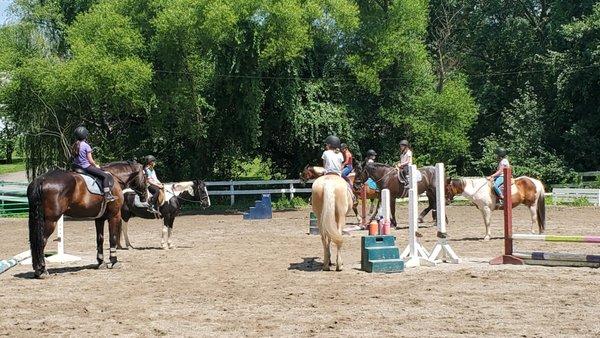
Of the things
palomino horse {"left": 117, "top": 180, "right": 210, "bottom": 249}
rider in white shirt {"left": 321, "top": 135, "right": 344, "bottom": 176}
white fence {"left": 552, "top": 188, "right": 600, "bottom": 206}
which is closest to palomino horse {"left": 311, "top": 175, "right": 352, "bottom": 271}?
rider in white shirt {"left": 321, "top": 135, "right": 344, "bottom": 176}

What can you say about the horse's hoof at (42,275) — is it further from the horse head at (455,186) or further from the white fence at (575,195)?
the white fence at (575,195)

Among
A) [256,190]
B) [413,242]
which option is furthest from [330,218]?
[256,190]

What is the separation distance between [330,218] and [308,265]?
135cm

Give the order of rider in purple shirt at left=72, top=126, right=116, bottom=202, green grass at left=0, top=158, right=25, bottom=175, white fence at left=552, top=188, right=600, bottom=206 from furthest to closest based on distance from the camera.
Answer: green grass at left=0, top=158, right=25, bottom=175 → white fence at left=552, top=188, right=600, bottom=206 → rider in purple shirt at left=72, top=126, right=116, bottom=202

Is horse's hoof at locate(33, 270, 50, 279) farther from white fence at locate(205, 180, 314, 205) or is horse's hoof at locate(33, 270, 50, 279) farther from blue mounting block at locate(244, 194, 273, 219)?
white fence at locate(205, 180, 314, 205)

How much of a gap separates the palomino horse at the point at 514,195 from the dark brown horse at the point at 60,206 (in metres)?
8.82

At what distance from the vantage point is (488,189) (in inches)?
694

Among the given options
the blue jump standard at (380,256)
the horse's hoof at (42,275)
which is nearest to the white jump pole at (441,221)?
the blue jump standard at (380,256)

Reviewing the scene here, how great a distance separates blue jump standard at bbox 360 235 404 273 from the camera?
11.9m

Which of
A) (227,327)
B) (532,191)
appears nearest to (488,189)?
(532,191)

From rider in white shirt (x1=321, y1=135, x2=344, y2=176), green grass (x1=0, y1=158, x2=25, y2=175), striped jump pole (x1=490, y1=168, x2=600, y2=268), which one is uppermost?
green grass (x1=0, y1=158, x2=25, y2=175)

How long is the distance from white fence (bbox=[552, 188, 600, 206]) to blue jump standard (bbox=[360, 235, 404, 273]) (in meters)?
20.5

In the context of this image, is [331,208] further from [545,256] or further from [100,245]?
[100,245]

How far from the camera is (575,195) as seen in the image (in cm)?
3056
